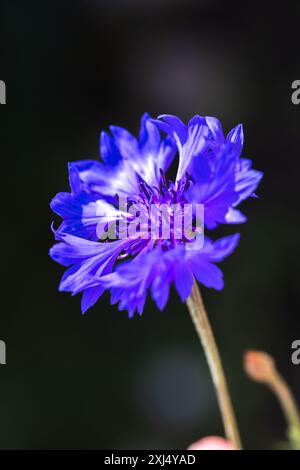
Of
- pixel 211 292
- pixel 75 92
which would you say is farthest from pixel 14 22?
pixel 211 292

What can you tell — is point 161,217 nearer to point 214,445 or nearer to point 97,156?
point 214,445

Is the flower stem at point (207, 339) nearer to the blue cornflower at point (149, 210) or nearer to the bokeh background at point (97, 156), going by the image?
the blue cornflower at point (149, 210)

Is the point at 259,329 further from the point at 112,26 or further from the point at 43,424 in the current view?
the point at 112,26

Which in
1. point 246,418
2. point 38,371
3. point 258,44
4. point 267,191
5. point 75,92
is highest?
point 258,44

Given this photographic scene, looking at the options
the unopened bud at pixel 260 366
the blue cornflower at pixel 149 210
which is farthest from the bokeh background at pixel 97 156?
the blue cornflower at pixel 149 210

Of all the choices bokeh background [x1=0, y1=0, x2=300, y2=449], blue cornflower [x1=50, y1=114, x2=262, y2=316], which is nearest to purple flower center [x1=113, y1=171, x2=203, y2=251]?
blue cornflower [x1=50, y1=114, x2=262, y2=316]

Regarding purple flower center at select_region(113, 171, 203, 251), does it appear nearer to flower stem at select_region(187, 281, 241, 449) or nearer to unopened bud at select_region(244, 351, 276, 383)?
flower stem at select_region(187, 281, 241, 449)
